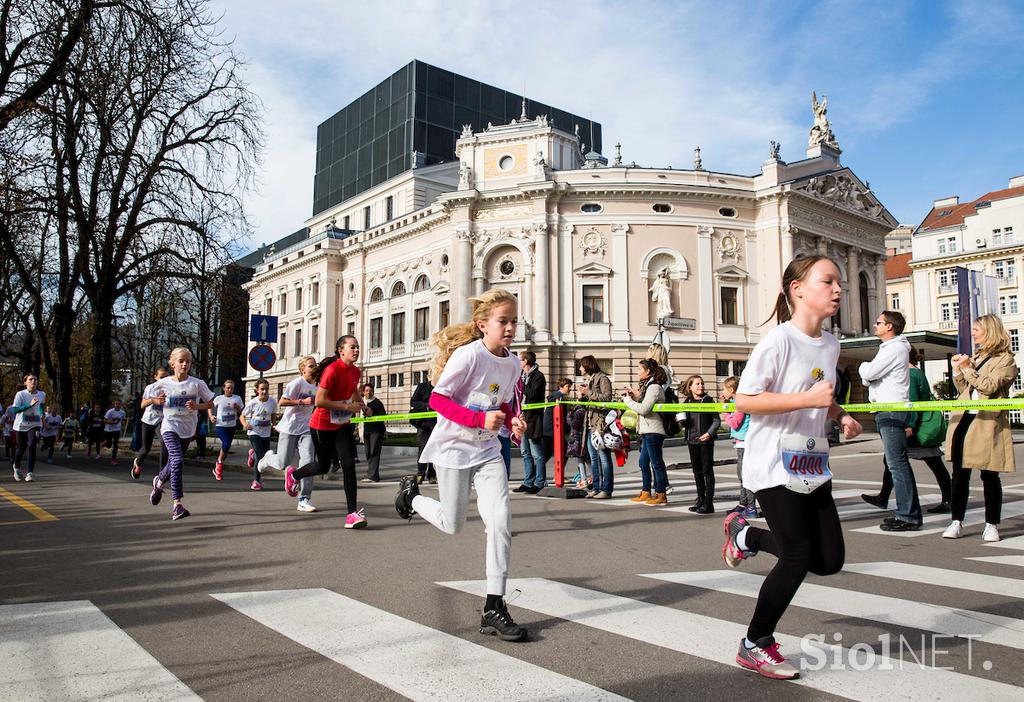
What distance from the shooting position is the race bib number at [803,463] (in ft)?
11.4

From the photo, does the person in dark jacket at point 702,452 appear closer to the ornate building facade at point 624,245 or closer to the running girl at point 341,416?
the running girl at point 341,416

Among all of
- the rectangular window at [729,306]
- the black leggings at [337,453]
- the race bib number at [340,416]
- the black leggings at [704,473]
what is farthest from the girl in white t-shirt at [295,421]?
the rectangular window at [729,306]

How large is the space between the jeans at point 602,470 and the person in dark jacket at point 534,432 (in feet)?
2.93

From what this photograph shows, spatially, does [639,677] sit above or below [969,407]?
below

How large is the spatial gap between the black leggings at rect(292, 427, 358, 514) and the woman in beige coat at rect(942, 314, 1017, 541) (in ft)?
19.2

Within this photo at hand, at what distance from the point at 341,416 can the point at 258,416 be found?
6.18 m

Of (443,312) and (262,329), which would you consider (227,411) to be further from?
(443,312)

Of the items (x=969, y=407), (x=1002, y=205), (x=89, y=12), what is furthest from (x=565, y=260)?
(x=1002, y=205)

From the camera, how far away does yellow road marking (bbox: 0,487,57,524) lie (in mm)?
8656

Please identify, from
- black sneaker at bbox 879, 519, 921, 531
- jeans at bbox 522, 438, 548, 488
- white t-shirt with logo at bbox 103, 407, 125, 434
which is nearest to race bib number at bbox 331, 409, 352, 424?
jeans at bbox 522, 438, 548, 488

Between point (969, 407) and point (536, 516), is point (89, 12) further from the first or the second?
point (969, 407)

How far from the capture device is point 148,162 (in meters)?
21.3

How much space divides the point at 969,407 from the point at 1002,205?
73935mm

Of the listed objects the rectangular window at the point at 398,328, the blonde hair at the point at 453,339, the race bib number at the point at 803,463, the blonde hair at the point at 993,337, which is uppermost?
the rectangular window at the point at 398,328
